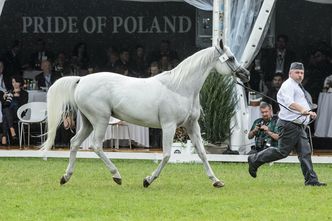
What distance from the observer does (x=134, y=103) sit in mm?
13539

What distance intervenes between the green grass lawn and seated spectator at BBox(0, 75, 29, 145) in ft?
8.87

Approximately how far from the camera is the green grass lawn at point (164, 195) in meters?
10.9

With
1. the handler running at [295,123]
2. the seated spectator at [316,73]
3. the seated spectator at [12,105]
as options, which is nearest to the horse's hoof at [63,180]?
the handler running at [295,123]

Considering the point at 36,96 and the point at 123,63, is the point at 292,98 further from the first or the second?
the point at 123,63

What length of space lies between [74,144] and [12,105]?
5.89 metres

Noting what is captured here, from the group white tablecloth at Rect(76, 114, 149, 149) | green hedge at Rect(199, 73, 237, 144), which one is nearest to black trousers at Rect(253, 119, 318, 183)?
green hedge at Rect(199, 73, 237, 144)

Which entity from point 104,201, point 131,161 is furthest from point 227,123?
point 104,201

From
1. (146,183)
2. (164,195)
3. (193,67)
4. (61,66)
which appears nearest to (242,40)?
(193,67)

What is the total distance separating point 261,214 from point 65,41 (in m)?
13.5

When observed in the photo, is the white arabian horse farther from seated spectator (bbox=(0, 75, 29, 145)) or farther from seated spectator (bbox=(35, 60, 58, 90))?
seated spectator (bbox=(35, 60, 58, 90))

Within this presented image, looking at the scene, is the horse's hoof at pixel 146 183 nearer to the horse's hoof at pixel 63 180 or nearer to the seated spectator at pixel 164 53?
the horse's hoof at pixel 63 180

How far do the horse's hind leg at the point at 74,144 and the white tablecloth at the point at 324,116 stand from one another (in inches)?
252

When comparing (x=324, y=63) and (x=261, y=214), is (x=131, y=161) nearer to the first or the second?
(x=324, y=63)

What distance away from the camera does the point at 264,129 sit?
54.5 ft
